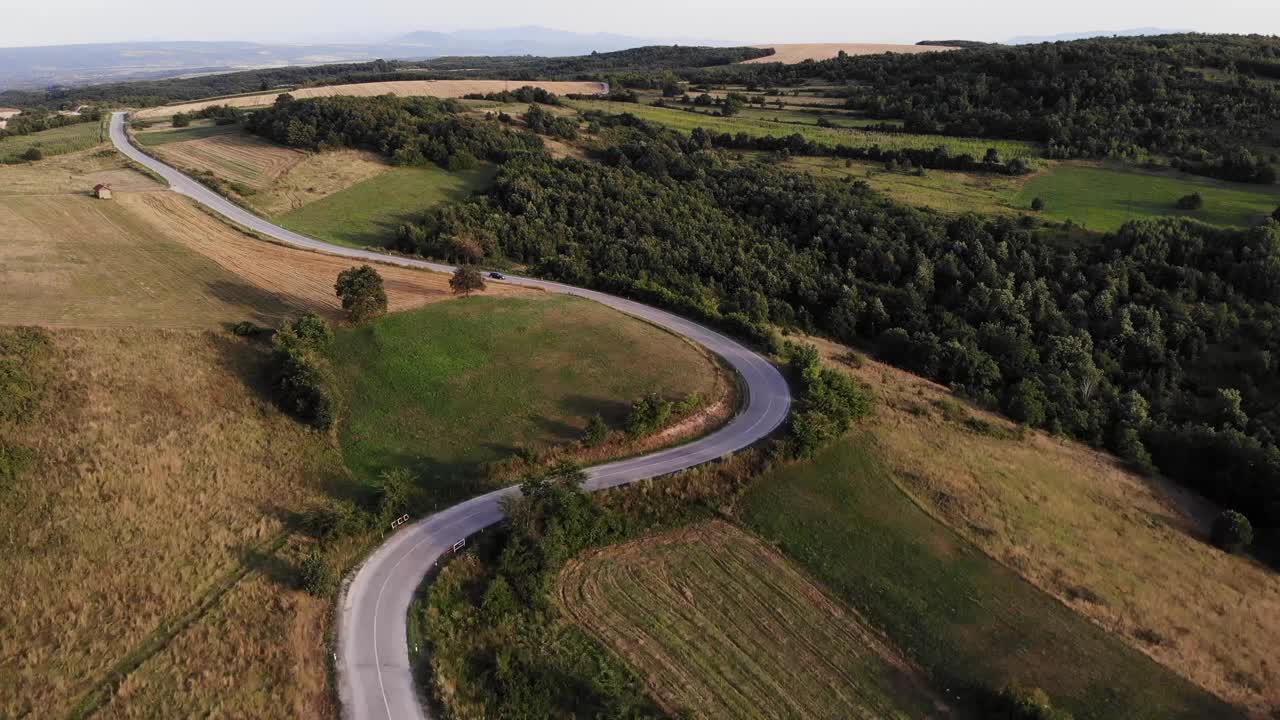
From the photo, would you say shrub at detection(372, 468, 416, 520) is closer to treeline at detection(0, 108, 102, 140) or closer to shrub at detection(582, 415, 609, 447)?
shrub at detection(582, 415, 609, 447)

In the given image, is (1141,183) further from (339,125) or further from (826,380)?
(339,125)

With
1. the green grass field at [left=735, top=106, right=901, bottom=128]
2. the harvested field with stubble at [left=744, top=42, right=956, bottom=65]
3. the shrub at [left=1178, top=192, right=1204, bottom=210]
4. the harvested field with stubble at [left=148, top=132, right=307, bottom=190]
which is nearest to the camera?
the shrub at [left=1178, top=192, right=1204, bottom=210]

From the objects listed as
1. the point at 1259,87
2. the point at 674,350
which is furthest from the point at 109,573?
the point at 1259,87

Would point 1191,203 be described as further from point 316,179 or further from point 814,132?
point 316,179

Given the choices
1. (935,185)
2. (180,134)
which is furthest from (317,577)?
(180,134)

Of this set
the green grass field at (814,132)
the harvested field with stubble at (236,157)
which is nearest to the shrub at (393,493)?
the harvested field with stubble at (236,157)

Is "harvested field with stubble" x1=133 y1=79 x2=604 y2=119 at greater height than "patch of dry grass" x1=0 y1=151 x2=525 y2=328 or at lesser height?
greater

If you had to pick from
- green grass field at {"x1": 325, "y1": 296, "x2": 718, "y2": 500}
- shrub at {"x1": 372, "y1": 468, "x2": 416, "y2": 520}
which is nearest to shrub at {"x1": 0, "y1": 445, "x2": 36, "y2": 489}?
green grass field at {"x1": 325, "y1": 296, "x2": 718, "y2": 500}
